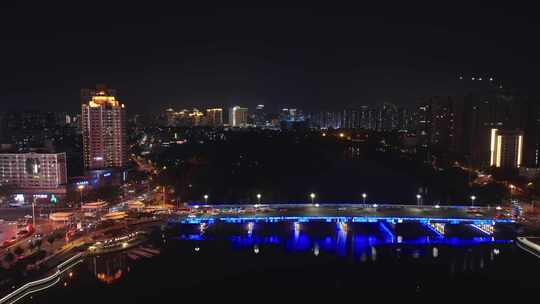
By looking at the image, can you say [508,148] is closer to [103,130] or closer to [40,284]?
[103,130]

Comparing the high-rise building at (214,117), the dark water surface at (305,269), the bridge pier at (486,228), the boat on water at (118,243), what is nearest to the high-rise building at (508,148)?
the bridge pier at (486,228)

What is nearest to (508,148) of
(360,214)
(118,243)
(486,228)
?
(486,228)

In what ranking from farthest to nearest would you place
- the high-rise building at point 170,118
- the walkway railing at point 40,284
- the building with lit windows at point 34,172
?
the high-rise building at point 170,118 < the building with lit windows at point 34,172 < the walkway railing at point 40,284

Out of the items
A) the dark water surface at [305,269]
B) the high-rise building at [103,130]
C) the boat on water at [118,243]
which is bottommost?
the dark water surface at [305,269]

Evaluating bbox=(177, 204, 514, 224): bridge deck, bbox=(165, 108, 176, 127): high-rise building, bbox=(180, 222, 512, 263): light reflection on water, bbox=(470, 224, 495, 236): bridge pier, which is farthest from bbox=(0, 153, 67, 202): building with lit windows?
bbox=(165, 108, 176, 127): high-rise building

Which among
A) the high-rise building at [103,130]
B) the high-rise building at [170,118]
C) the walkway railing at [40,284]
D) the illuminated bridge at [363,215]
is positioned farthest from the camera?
the high-rise building at [170,118]

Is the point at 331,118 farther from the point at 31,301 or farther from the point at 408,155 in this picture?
the point at 31,301

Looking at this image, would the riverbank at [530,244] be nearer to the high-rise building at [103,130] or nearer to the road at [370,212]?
the road at [370,212]
